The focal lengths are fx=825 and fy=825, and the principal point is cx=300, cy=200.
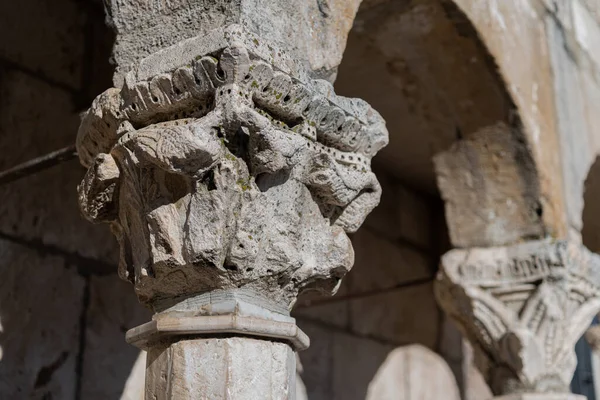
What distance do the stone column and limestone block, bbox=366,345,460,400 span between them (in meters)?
3.09

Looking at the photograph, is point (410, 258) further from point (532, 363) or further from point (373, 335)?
point (532, 363)

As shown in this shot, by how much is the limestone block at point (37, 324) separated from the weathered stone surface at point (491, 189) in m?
1.70

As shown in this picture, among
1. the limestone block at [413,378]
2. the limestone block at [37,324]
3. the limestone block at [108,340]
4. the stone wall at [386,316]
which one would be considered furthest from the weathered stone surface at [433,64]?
the limestone block at [413,378]

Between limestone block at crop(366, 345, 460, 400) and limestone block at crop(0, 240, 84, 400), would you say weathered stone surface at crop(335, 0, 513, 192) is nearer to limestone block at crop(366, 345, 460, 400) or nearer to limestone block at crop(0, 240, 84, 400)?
limestone block at crop(0, 240, 84, 400)

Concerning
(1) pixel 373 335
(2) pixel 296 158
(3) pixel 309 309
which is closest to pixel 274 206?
(2) pixel 296 158

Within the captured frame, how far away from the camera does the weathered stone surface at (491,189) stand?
359 centimetres

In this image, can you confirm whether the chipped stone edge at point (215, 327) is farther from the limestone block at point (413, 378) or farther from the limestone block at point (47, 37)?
the limestone block at point (413, 378)

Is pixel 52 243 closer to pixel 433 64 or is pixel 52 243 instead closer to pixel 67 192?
pixel 67 192

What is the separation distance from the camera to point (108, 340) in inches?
135

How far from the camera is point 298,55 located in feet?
7.09

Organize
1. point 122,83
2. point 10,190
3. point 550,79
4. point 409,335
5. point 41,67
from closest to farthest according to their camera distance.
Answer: point 122,83 < point 10,190 < point 41,67 < point 550,79 < point 409,335

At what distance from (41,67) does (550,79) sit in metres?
2.32

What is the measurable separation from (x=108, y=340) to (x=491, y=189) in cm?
178

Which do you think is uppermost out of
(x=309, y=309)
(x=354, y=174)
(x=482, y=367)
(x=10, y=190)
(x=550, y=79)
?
(x=550, y=79)
